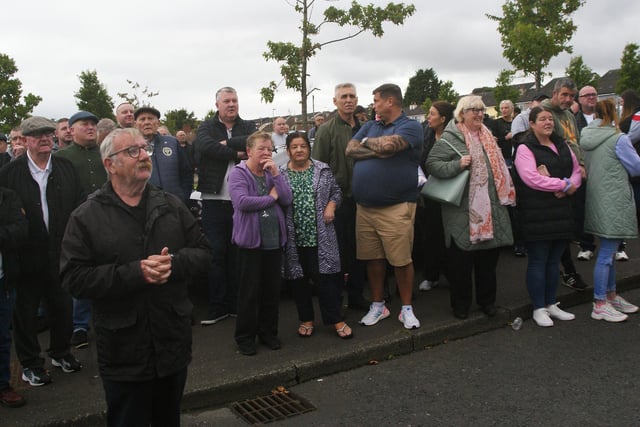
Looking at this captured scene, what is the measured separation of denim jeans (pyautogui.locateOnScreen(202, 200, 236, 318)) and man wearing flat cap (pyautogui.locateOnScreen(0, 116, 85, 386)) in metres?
1.43

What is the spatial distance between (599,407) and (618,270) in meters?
3.67

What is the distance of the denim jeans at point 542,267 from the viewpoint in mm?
5449

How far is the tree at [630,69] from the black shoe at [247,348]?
34388 millimetres

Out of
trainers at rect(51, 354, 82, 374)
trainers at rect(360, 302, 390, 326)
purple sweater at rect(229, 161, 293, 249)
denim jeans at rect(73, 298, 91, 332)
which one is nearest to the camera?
trainers at rect(51, 354, 82, 374)

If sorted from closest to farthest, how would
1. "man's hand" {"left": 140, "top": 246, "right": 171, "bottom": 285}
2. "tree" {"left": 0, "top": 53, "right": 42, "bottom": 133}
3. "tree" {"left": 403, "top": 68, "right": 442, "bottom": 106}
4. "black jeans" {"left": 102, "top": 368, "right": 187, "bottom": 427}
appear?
"man's hand" {"left": 140, "top": 246, "right": 171, "bottom": 285}
"black jeans" {"left": 102, "top": 368, "right": 187, "bottom": 427}
"tree" {"left": 0, "top": 53, "right": 42, "bottom": 133}
"tree" {"left": 403, "top": 68, "right": 442, "bottom": 106}

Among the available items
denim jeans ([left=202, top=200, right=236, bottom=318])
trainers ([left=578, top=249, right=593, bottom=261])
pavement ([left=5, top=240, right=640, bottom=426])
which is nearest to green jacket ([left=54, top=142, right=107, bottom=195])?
denim jeans ([left=202, top=200, right=236, bottom=318])

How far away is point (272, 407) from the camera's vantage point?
403 centimetres

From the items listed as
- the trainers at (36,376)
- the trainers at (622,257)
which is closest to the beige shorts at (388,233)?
the trainers at (36,376)

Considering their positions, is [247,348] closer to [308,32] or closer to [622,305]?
[622,305]

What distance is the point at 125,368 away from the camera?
270 cm

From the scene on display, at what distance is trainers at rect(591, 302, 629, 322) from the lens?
5.50 m

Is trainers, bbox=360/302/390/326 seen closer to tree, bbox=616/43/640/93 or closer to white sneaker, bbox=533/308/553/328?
white sneaker, bbox=533/308/553/328

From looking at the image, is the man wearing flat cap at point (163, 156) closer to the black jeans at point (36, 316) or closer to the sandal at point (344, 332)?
the black jeans at point (36, 316)

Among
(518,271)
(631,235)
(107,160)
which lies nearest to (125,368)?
(107,160)
